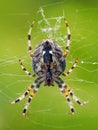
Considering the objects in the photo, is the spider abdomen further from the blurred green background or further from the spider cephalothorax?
the blurred green background

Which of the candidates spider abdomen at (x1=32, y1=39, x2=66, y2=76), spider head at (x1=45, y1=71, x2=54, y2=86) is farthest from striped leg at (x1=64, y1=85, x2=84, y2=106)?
spider abdomen at (x1=32, y1=39, x2=66, y2=76)

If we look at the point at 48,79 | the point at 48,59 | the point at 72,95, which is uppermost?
the point at 48,59

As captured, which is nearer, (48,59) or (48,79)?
(48,59)

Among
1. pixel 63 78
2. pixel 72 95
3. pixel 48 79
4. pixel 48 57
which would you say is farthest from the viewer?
pixel 63 78

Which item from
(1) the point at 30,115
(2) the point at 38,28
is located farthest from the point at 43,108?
(2) the point at 38,28

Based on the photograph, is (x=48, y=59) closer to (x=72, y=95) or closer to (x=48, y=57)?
(x=48, y=57)

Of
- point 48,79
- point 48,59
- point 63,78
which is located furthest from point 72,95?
point 48,59

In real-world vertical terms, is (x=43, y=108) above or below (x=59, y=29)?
below

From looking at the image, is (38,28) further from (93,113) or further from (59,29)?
(93,113)

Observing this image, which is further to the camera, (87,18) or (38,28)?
(87,18)
